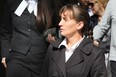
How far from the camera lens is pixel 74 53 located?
4.59 meters

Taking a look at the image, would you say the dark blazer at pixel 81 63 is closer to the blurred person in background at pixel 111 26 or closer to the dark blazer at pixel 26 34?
the dark blazer at pixel 26 34

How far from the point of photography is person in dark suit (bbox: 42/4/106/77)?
4508 millimetres

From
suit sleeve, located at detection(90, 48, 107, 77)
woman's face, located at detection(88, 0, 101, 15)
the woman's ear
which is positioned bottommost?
suit sleeve, located at detection(90, 48, 107, 77)

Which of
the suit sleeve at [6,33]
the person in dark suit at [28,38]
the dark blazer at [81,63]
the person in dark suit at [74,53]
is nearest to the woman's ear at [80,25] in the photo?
the person in dark suit at [74,53]

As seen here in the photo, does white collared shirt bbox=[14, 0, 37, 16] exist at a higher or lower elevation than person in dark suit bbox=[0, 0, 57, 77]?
higher

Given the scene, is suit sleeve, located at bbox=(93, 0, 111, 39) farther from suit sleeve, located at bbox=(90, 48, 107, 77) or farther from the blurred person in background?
suit sleeve, located at bbox=(90, 48, 107, 77)

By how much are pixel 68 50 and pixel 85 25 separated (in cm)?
31

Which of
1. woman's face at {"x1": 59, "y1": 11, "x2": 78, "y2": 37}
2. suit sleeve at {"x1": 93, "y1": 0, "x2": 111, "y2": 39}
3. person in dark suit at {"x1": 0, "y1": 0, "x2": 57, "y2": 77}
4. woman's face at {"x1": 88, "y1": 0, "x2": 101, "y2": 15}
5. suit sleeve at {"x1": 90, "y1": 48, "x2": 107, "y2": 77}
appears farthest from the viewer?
woman's face at {"x1": 88, "y1": 0, "x2": 101, "y2": 15}

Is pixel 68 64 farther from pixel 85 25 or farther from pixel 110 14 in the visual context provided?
pixel 110 14

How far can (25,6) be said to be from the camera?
5387mm

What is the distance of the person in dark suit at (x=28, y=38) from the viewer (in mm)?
5320

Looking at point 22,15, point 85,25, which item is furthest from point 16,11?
point 85,25

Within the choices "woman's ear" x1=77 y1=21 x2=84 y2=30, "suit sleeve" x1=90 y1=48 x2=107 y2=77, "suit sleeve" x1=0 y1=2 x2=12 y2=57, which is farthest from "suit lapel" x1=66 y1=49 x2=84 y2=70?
"suit sleeve" x1=0 y1=2 x2=12 y2=57

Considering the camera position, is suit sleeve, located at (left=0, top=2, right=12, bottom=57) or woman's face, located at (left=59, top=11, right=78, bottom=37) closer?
woman's face, located at (left=59, top=11, right=78, bottom=37)
